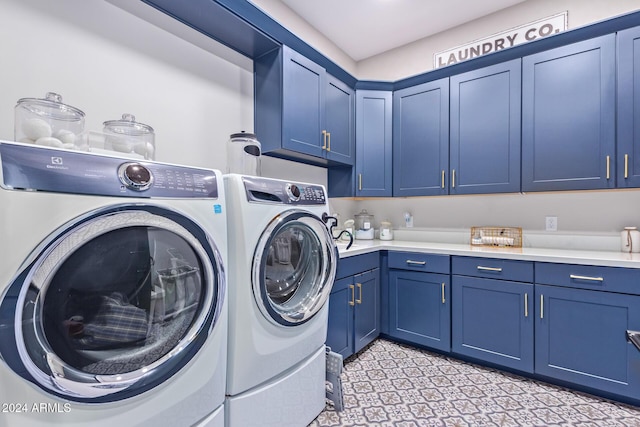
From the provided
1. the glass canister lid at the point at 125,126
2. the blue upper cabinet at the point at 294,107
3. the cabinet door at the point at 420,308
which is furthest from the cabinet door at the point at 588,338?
the glass canister lid at the point at 125,126

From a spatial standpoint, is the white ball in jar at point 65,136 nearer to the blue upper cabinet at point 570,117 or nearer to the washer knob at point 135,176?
the washer knob at point 135,176

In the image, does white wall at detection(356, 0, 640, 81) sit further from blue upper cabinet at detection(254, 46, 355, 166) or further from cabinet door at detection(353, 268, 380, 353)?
cabinet door at detection(353, 268, 380, 353)

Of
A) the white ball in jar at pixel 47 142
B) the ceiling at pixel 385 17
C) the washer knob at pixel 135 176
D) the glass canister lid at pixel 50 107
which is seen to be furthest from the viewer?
the ceiling at pixel 385 17

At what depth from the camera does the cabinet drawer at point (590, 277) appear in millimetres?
1700

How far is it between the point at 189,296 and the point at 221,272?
13cm

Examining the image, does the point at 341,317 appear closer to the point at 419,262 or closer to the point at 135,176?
the point at 419,262

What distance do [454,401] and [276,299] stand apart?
1.28 meters

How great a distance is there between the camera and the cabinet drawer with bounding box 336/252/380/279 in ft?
6.74

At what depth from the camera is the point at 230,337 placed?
1.15 m

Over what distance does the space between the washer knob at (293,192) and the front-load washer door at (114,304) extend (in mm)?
456

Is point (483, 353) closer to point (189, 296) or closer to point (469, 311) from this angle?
point (469, 311)

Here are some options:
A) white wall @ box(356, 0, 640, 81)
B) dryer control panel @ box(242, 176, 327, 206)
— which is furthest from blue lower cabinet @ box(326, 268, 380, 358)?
white wall @ box(356, 0, 640, 81)

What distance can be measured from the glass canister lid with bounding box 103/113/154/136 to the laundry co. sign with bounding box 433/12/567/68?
2526 mm

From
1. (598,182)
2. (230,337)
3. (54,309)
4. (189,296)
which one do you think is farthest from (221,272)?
(598,182)
